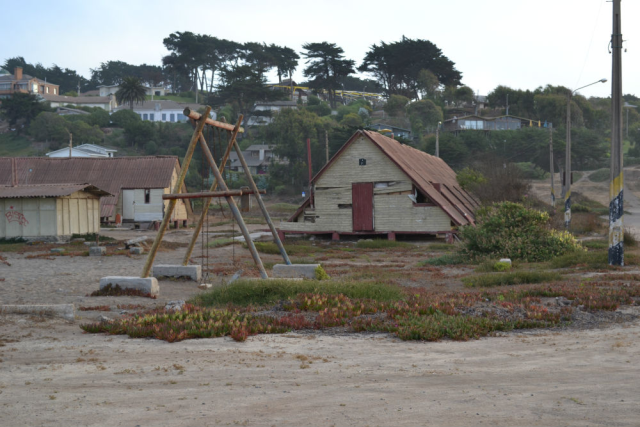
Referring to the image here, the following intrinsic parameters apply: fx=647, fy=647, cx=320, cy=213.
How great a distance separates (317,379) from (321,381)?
0.09m

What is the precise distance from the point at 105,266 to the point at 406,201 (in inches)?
610

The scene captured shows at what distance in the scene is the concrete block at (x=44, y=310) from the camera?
10.4 metres

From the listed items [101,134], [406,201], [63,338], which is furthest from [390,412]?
[101,134]

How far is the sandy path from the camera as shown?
18.8 ft

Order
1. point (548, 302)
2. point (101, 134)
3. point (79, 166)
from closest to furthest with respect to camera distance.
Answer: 1. point (548, 302)
2. point (79, 166)
3. point (101, 134)

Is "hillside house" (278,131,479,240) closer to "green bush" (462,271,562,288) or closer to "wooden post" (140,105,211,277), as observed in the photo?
"green bush" (462,271,562,288)

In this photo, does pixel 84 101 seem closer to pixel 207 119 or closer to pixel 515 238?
pixel 515 238

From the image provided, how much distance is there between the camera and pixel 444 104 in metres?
106

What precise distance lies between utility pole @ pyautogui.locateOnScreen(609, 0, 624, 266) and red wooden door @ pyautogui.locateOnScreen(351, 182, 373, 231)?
1529 centimetres

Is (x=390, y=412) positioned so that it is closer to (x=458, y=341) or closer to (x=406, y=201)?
(x=458, y=341)

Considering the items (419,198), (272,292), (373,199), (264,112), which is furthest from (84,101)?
(272,292)

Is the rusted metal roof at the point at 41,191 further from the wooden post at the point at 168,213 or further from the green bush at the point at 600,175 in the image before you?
the green bush at the point at 600,175

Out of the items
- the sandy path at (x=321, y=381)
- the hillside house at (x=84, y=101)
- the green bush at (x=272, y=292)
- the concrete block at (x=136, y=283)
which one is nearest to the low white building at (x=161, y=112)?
the hillside house at (x=84, y=101)

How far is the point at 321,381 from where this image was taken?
22.5ft
